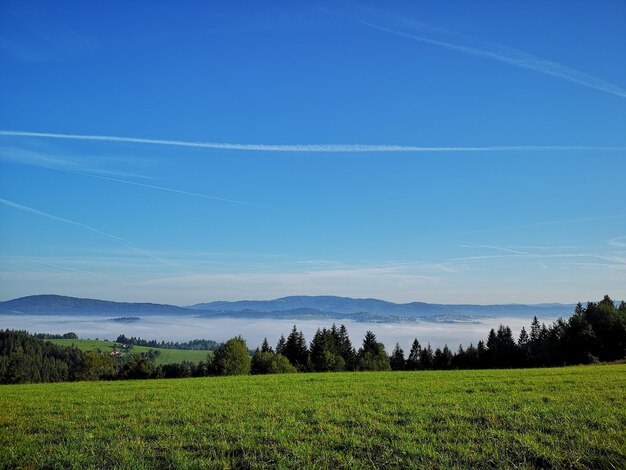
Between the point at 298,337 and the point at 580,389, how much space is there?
75.5 m

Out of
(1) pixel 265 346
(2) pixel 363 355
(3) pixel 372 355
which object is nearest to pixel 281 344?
(1) pixel 265 346

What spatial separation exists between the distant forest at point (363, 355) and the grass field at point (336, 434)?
51.7 metres

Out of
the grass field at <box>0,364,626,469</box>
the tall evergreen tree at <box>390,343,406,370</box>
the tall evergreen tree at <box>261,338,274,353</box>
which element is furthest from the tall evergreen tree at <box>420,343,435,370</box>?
the grass field at <box>0,364,626,469</box>

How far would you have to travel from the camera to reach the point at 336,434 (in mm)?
8734

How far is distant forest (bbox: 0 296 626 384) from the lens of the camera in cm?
5881

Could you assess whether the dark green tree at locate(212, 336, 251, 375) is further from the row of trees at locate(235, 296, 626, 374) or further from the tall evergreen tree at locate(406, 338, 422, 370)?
the tall evergreen tree at locate(406, 338, 422, 370)

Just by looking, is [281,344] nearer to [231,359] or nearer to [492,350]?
[231,359]

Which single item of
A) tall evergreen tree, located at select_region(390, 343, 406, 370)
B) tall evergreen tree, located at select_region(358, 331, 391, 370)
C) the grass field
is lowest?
tall evergreen tree, located at select_region(390, 343, 406, 370)

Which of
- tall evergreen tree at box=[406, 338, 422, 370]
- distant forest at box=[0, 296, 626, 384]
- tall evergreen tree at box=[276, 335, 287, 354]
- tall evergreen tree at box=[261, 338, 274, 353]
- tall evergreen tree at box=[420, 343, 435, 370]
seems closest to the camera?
distant forest at box=[0, 296, 626, 384]

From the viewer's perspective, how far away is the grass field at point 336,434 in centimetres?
713

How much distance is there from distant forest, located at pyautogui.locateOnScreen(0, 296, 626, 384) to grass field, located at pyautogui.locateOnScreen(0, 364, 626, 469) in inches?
2034

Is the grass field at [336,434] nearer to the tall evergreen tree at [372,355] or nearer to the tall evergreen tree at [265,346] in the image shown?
the tall evergreen tree at [372,355]

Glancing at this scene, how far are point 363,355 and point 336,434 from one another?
81952mm

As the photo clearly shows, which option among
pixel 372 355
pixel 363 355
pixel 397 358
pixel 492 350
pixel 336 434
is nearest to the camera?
pixel 336 434
